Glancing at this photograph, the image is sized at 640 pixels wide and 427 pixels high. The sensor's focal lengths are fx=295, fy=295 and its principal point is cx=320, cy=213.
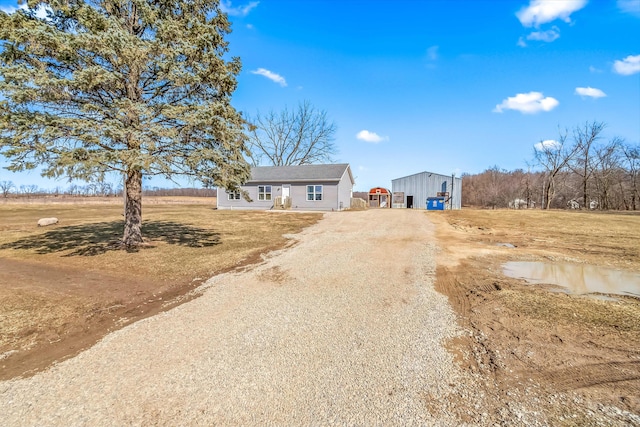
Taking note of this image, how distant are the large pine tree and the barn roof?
17.0m

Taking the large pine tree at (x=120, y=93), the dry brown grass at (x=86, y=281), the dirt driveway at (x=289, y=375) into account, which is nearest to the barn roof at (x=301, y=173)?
the dry brown grass at (x=86, y=281)

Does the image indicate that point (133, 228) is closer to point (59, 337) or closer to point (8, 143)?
point (8, 143)

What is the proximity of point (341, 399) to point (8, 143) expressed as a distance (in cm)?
828

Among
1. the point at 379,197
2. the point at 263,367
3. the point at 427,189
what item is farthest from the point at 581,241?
the point at 379,197

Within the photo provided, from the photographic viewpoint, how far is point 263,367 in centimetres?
300

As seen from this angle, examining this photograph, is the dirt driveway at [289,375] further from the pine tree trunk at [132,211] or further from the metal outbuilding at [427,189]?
the metal outbuilding at [427,189]

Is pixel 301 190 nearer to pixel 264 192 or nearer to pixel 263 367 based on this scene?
pixel 264 192

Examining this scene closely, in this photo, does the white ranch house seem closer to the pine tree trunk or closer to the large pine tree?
the pine tree trunk

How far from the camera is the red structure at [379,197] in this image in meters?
34.9

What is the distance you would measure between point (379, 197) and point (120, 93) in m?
29.9

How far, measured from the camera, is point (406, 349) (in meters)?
3.38

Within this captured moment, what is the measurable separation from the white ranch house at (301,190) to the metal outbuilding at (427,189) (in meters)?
8.94

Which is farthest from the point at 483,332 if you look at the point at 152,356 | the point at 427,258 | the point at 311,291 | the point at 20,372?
the point at 20,372

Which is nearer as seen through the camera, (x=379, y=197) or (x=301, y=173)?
(x=301, y=173)
